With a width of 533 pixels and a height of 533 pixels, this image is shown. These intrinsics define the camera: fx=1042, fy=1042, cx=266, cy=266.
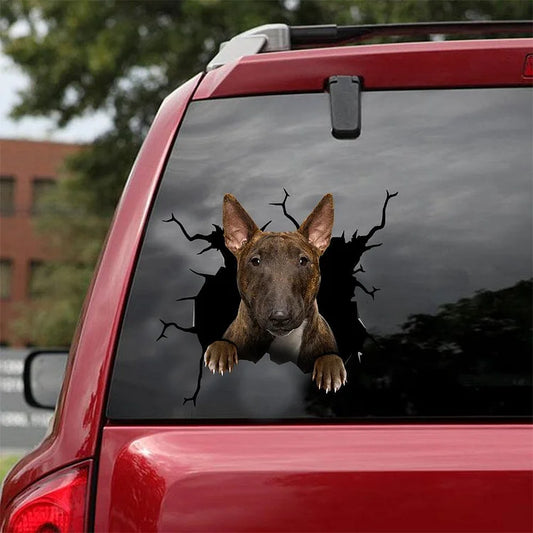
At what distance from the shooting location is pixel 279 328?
80.8 inches

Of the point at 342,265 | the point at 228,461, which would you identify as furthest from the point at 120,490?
the point at 342,265

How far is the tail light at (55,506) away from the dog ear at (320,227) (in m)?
0.63

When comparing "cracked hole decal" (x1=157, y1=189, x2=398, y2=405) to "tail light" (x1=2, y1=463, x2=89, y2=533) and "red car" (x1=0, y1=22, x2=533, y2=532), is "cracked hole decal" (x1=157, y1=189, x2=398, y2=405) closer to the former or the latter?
"red car" (x1=0, y1=22, x2=533, y2=532)

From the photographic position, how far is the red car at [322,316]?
1.90 metres

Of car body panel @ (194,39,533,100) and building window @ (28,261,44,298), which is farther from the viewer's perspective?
building window @ (28,261,44,298)

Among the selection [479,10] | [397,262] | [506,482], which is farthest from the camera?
[479,10]

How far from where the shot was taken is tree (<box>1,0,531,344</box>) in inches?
625

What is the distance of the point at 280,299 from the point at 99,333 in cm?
37

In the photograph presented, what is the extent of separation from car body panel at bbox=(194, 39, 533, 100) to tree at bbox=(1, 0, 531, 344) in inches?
515

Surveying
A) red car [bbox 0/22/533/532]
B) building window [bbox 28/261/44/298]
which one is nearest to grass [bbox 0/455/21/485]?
red car [bbox 0/22/533/532]

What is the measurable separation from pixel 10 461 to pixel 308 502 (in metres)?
12.0

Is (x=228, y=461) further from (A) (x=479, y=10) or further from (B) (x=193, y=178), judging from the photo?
(A) (x=479, y=10)

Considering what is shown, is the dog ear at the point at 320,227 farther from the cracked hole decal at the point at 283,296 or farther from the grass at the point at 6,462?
the grass at the point at 6,462

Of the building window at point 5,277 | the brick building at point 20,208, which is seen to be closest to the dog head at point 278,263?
the brick building at point 20,208
